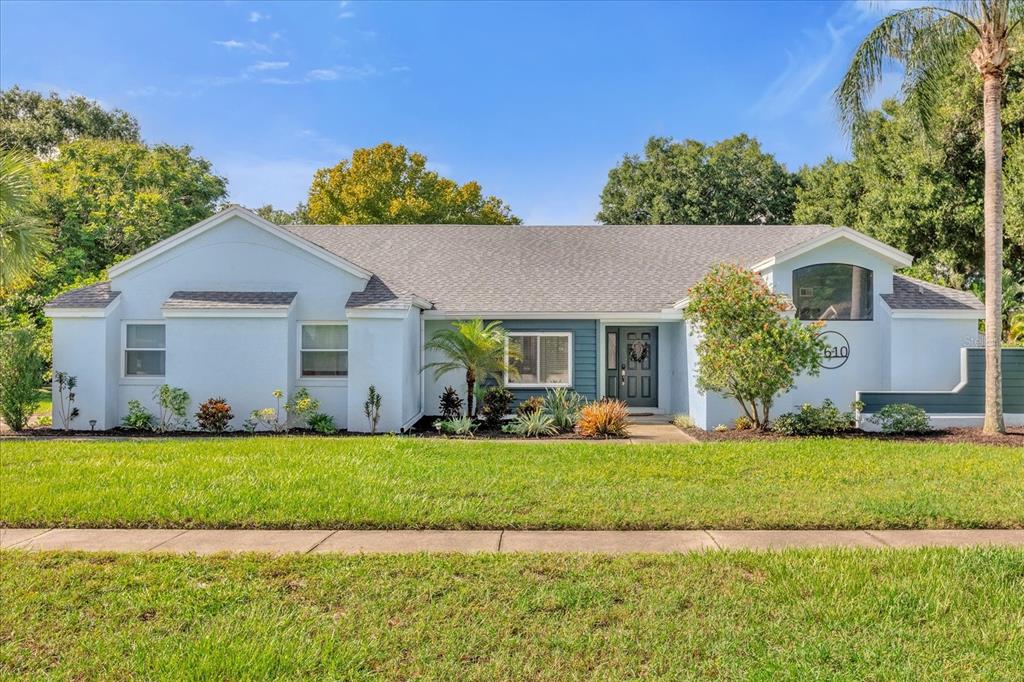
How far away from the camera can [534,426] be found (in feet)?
42.1

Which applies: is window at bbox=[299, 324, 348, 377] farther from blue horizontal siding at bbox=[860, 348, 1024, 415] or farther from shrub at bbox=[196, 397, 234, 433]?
blue horizontal siding at bbox=[860, 348, 1024, 415]

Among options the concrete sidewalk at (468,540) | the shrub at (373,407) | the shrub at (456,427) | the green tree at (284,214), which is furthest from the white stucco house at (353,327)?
the green tree at (284,214)

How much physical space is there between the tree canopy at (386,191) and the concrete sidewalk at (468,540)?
2778 cm

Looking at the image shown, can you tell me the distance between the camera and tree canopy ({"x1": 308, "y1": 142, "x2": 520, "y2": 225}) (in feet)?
109

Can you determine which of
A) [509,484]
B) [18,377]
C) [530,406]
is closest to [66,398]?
[18,377]

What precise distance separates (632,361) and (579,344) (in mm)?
1835

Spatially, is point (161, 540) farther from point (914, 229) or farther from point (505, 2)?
point (914, 229)

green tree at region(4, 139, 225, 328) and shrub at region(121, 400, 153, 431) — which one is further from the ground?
green tree at region(4, 139, 225, 328)

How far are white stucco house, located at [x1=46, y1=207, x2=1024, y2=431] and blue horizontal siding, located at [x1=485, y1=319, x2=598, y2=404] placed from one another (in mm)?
27

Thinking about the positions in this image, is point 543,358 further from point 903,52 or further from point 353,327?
point 903,52

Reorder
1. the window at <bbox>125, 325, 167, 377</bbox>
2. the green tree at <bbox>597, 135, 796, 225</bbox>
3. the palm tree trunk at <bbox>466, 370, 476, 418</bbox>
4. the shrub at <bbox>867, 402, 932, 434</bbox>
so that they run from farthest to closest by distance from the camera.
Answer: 1. the green tree at <bbox>597, 135, 796, 225</bbox>
2. the palm tree trunk at <bbox>466, 370, 476, 418</bbox>
3. the window at <bbox>125, 325, 167, 377</bbox>
4. the shrub at <bbox>867, 402, 932, 434</bbox>

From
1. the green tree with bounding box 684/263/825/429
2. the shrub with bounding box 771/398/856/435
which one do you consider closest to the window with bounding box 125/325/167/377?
the green tree with bounding box 684/263/825/429

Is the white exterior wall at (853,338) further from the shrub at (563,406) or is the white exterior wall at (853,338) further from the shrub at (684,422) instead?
the shrub at (563,406)

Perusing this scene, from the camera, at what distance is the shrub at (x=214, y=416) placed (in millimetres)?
12828
